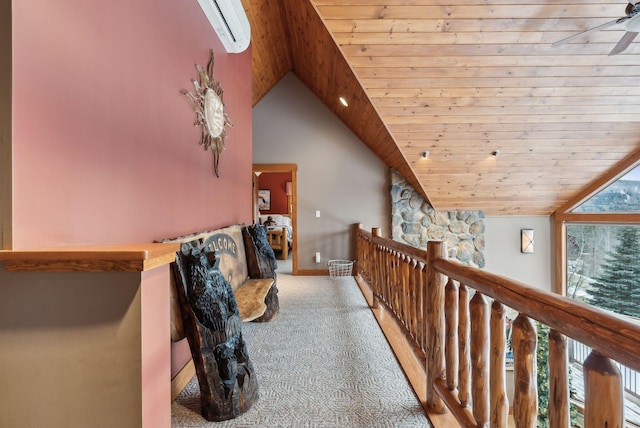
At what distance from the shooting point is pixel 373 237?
360 centimetres

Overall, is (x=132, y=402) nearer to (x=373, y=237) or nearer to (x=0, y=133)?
(x=0, y=133)

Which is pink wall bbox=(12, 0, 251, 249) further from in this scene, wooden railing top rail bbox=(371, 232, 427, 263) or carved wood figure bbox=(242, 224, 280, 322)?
wooden railing top rail bbox=(371, 232, 427, 263)

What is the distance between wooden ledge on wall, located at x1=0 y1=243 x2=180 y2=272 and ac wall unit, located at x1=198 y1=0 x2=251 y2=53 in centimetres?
171

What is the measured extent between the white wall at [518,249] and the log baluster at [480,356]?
4.74 metres

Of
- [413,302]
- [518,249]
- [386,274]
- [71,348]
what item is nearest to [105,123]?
[71,348]

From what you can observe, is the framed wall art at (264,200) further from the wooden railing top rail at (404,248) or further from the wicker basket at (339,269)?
the wooden railing top rail at (404,248)

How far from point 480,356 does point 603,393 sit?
0.56 m

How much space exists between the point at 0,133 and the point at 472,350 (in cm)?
179

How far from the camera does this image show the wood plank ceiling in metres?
2.76

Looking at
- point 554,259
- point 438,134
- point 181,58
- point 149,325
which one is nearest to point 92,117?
point 149,325

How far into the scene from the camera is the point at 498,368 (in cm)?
118

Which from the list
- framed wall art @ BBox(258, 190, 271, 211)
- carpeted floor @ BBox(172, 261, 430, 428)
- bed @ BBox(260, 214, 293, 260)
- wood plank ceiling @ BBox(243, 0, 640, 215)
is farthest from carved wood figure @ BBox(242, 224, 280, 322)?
framed wall art @ BBox(258, 190, 271, 211)

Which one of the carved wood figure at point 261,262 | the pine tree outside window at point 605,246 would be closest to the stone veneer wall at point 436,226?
the pine tree outside window at point 605,246

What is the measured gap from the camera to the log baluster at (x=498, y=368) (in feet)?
3.77
